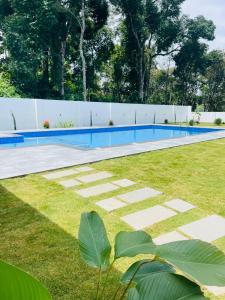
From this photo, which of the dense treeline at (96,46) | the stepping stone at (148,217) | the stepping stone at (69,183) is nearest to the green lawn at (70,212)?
the stepping stone at (148,217)

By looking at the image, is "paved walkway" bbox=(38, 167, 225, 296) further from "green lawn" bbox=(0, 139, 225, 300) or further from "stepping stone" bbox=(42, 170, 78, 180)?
"green lawn" bbox=(0, 139, 225, 300)

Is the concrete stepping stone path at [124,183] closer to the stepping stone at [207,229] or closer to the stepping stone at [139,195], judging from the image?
the stepping stone at [139,195]

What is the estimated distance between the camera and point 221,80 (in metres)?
31.8

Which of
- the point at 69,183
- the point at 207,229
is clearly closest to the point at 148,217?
the point at 207,229

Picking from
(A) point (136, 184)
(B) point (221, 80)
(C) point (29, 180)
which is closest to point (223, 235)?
(A) point (136, 184)

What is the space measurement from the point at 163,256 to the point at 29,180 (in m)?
4.89

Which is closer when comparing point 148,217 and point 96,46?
point 148,217

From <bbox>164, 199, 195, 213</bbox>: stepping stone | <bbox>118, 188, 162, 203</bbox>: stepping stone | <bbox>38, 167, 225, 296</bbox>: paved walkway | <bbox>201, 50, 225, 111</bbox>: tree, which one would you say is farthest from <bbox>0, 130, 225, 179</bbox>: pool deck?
<bbox>201, 50, 225, 111</bbox>: tree

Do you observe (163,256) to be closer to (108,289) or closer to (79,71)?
(108,289)

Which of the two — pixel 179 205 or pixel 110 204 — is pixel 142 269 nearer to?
pixel 110 204

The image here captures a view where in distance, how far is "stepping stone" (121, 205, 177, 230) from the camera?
142 inches

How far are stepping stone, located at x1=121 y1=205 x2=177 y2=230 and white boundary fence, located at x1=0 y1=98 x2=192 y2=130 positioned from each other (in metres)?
12.7

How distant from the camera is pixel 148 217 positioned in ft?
12.6

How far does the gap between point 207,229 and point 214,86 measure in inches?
1270
